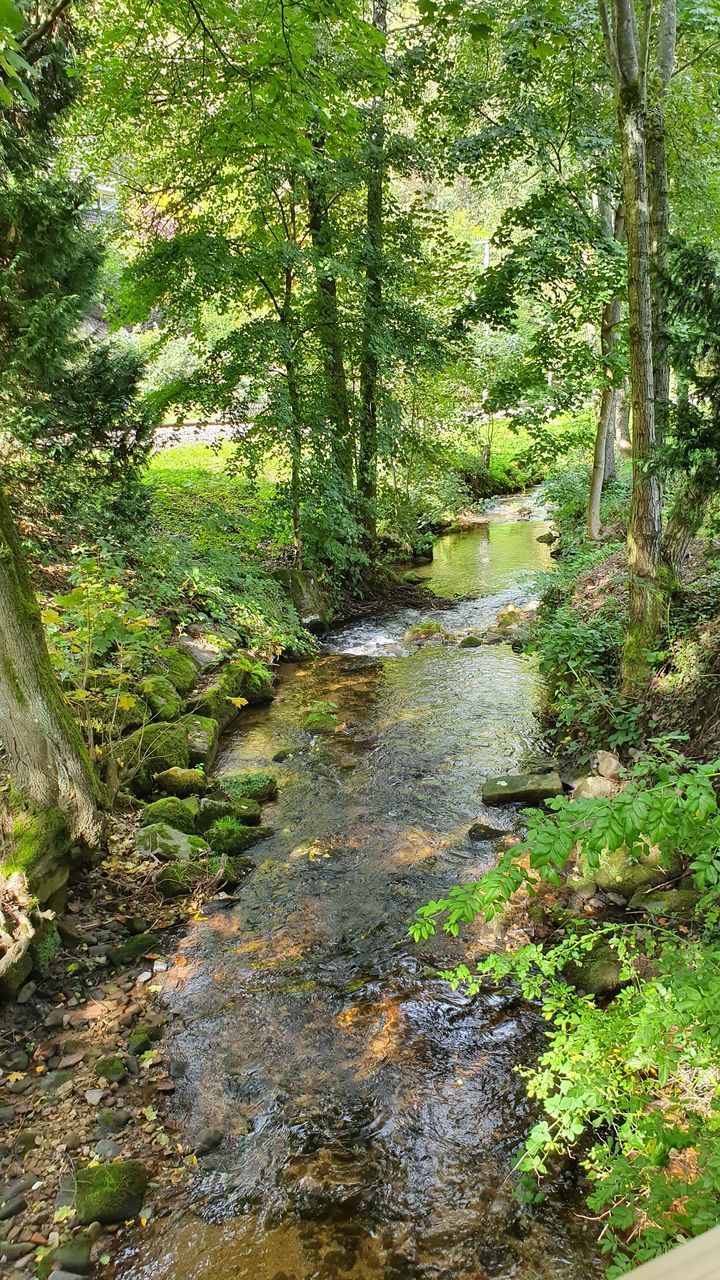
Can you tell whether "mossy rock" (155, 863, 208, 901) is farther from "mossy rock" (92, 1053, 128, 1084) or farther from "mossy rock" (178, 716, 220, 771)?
"mossy rock" (178, 716, 220, 771)

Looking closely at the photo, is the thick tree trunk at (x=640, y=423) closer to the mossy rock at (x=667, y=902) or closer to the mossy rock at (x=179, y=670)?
the mossy rock at (x=667, y=902)

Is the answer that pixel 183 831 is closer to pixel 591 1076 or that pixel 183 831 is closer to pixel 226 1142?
pixel 226 1142

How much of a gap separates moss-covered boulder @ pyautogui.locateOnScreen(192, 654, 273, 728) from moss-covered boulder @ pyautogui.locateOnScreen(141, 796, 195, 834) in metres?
1.97

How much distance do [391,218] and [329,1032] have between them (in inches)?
515

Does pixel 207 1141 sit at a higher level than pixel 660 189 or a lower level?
lower

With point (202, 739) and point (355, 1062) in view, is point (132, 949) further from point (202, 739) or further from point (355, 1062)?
point (202, 739)

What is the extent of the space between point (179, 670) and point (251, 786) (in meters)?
2.21

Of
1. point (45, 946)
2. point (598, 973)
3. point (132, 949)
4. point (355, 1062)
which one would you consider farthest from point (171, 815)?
point (598, 973)

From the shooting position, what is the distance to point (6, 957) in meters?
3.82

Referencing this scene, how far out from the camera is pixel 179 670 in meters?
8.30

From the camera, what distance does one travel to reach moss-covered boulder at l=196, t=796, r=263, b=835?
6082 mm

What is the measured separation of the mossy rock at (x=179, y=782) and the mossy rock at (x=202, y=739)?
542mm

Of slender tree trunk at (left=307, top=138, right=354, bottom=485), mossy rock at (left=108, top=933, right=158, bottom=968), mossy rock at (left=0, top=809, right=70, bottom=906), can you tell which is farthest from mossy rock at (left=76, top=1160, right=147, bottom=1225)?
slender tree trunk at (left=307, top=138, right=354, bottom=485)

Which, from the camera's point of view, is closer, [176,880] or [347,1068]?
[347,1068]
